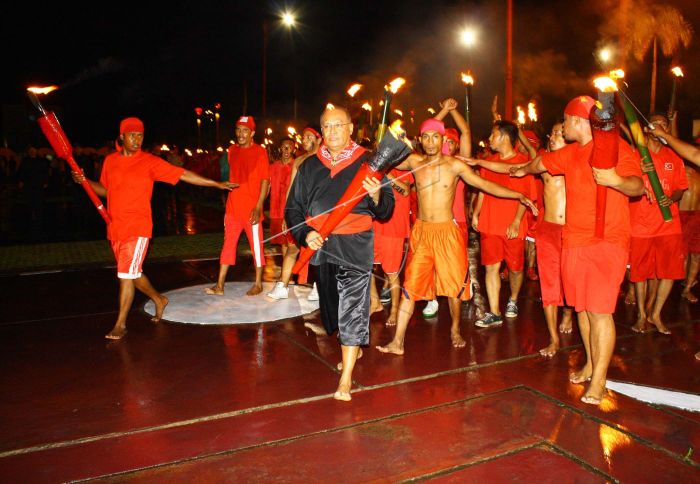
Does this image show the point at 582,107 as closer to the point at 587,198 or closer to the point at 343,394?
the point at 587,198

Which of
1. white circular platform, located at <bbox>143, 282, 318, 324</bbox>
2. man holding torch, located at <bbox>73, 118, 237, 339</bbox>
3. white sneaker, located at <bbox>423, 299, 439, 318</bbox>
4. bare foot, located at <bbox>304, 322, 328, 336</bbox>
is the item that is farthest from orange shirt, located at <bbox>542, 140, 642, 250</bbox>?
white circular platform, located at <bbox>143, 282, 318, 324</bbox>

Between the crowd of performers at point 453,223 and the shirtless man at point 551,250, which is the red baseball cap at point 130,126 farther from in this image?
the shirtless man at point 551,250

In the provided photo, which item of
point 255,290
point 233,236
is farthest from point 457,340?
point 233,236

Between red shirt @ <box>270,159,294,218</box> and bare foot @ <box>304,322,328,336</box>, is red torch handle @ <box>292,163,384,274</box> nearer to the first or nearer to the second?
bare foot @ <box>304,322,328,336</box>

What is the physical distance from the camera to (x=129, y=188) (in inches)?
220

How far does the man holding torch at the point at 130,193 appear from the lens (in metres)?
5.60

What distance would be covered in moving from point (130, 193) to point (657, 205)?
5202 mm

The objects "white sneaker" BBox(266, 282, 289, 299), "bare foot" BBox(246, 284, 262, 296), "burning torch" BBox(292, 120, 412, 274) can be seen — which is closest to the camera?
"burning torch" BBox(292, 120, 412, 274)

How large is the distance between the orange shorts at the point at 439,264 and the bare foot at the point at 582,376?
4.00 ft

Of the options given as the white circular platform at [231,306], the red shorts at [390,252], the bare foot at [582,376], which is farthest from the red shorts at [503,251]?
the white circular platform at [231,306]

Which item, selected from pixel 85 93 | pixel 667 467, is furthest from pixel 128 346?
pixel 85 93

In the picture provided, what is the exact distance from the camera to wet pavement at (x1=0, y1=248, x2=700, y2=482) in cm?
330

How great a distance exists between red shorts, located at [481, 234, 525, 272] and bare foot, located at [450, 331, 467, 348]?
1.02 metres

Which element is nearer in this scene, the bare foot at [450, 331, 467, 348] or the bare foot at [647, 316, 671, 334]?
the bare foot at [450, 331, 467, 348]
